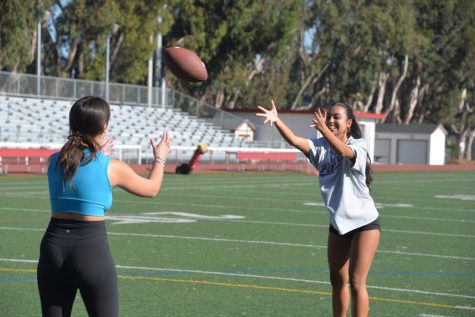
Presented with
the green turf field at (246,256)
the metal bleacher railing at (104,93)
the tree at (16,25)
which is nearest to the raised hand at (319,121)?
the green turf field at (246,256)

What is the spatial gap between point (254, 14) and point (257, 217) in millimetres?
46541

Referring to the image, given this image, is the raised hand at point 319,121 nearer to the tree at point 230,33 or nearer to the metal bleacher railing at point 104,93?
the metal bleacher railing at point 104,93

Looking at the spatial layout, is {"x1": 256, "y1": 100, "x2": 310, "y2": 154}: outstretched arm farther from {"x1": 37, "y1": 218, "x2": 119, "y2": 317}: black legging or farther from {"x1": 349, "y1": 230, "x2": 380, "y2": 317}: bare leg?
{"x1": 37, "y1": 218, "x2": 119, "y2": 317}: black legging

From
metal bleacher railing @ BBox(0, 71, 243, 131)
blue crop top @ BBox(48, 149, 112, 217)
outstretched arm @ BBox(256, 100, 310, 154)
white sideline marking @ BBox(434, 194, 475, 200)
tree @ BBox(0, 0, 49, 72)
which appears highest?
tree @ BBox(0, 0, 49, 72)

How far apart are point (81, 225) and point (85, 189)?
7.9 inches

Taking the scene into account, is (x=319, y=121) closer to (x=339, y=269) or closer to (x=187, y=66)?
(x=339, y=269)

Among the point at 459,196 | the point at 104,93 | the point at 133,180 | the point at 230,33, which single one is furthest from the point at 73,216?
the point at 230,33

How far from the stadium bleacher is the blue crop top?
34682 mm

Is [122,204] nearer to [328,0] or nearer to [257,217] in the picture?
[257,217]

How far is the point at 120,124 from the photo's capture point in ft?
157

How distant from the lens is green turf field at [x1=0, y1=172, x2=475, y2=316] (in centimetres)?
944

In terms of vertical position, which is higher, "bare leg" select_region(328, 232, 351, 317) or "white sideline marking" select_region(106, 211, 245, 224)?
"bare leg" select_region(328, 232, 351, 317)

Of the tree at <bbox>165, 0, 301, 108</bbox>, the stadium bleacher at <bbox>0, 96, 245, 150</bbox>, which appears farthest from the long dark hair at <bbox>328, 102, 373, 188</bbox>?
the tree at <bbox>165, 0, 301, 108</bbox>

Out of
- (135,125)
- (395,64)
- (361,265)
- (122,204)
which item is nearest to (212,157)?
(135,125)
